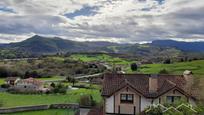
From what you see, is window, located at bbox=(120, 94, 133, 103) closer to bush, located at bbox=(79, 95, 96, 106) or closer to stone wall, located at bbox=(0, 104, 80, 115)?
→ bush, located at bbox=(79, 95, 96, 106)

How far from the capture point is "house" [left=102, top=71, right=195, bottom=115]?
30.5m

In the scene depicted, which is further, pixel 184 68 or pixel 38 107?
pixel 184 68

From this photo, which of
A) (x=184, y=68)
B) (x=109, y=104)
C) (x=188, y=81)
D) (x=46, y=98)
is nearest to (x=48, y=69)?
(x=46, y=98)

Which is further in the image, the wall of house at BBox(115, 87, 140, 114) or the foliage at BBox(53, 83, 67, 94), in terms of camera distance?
the foliage at BBox(53, 83, 67, 94)

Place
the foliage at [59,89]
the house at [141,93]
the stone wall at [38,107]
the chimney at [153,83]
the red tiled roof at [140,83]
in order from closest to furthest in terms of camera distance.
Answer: the house at [141,93]
the red tiled roof at [140,83]
the chimney at [153,83]
the stone wall at [38,107]
the foliage at [59,89]

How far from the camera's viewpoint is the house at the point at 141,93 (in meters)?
30.5

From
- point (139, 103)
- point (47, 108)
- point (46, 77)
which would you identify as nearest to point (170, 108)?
point (139, 103)

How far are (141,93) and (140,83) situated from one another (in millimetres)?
1463

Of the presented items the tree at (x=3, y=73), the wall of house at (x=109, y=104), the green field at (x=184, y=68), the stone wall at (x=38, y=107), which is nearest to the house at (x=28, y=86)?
the stone wall at (x=38, y=107)

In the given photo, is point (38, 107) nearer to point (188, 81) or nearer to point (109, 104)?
point (109, 104)

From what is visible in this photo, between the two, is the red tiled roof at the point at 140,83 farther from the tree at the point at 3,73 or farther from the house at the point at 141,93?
the tree at the point at 3,73

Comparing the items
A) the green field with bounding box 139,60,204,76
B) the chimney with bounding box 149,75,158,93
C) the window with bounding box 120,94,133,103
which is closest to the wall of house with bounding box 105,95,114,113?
the window with bounding box 120,94,133,103

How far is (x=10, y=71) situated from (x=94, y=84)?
41492mm

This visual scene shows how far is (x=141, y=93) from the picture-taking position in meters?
30.9
